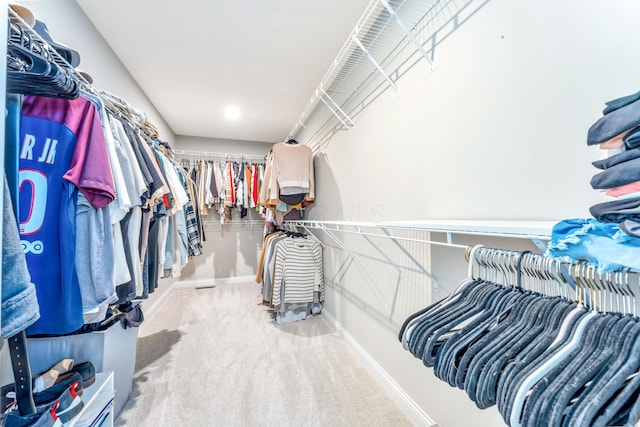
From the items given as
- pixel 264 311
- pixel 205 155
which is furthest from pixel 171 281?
pixel 205 155

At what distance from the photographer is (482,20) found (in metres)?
1.03

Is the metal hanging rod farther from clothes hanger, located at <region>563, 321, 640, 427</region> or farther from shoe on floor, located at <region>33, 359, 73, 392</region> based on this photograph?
clothes hanger, located at <region>563, 321, 640, 427</region>

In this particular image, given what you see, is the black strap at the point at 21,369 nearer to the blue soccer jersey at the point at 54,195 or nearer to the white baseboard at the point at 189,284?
the blue soccer jersey at the point at 54,195

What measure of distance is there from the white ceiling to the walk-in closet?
2 centimetres

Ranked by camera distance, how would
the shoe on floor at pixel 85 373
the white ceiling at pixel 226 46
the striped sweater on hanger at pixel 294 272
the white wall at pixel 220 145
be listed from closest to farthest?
the shoe on floor at pixel 85 373, the white ceiling at pixel 226 46, the striped sweater on hanger at pixel 294 272, the white wall at pixel 220 145

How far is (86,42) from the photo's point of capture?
1.74 metres

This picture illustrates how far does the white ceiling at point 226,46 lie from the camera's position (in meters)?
1.64

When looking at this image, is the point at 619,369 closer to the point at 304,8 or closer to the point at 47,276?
the point at 47,276

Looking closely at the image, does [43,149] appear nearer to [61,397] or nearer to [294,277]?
[61,397]

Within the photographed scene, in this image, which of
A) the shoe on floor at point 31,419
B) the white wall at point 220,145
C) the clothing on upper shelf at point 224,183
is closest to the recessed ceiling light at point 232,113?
the clothing on upper shelf at point 224,183

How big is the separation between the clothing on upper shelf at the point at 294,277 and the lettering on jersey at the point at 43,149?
6.20 ft

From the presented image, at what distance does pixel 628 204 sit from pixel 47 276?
1.51 m

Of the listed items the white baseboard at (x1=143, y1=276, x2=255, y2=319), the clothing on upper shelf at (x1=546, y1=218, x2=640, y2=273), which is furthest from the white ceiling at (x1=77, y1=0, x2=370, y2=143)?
the white baseboard at (x1=143, y1=276, x2=255, y2=319)

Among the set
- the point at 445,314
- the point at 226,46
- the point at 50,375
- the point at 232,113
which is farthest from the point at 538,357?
the point at 232,113
